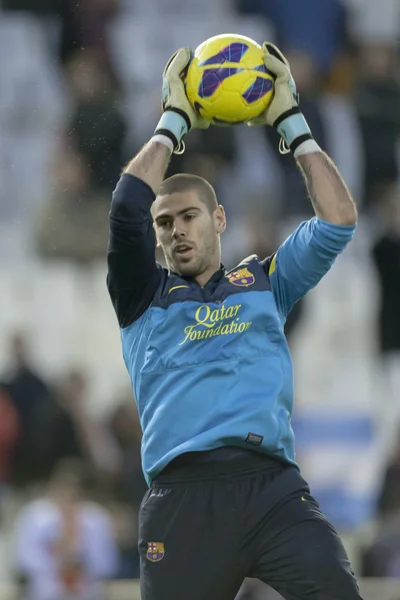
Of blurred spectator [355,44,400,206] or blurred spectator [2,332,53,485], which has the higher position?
blurred spectator [355,44,400,206]

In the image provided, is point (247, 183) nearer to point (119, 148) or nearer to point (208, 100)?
point (119, 148)

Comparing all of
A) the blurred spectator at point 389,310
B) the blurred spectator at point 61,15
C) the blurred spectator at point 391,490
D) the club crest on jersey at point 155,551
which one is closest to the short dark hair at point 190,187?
the club crest on jersey at point 155,551

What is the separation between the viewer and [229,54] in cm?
517

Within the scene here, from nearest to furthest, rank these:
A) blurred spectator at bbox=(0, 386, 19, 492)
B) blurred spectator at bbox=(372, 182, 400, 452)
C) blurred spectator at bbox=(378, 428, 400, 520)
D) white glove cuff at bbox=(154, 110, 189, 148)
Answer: white glove cuff at bbox=(154, 110, 189, 148) → blurred spectator at bbox=(0, 386, 19, 492) → blurred spectator at bbox=(378, 428, 400, 520) → blurred spectator at bbox=(372, 182, 400, 452)

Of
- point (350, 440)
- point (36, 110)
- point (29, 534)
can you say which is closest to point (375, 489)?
point (350, 440)

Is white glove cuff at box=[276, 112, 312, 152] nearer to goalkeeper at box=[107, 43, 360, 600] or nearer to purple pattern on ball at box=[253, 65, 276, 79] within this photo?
goalkeeper at box=[107, 43, 360, 600]

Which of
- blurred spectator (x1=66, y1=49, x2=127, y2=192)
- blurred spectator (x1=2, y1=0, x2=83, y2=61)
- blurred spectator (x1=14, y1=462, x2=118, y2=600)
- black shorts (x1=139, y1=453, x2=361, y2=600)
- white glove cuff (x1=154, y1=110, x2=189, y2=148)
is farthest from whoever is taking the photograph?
blurred spectator (x1=2, y1=0, x2=83, y2=61)

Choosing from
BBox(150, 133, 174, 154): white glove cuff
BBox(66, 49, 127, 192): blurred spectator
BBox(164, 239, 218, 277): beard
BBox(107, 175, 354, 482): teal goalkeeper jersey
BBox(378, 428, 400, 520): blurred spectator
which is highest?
BBox(66, 49, 127, 192): blurred spectator

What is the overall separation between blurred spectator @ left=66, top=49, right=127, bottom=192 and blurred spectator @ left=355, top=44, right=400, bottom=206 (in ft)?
7.61

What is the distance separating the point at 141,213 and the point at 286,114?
75cm

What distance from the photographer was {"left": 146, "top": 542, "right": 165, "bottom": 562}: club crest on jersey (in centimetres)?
471

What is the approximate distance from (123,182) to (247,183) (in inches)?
279

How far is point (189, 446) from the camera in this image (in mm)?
4703

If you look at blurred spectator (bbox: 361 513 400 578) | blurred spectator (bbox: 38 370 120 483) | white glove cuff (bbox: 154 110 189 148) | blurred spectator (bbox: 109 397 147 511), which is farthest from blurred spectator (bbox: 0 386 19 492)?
white glove cuff (bbox: 154 110 189 148)
